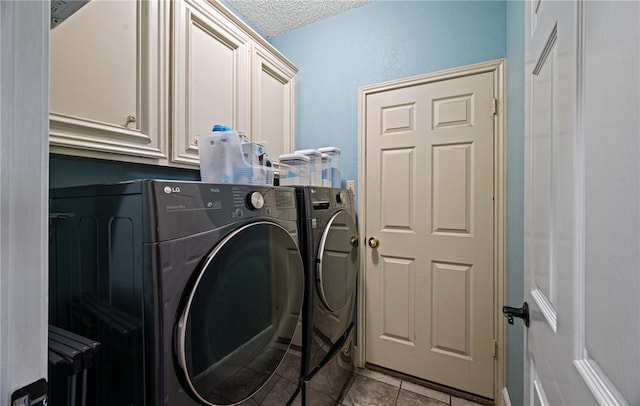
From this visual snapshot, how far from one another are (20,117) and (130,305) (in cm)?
50

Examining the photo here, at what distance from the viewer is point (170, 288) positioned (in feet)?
2.13

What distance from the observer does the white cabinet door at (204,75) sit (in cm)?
120

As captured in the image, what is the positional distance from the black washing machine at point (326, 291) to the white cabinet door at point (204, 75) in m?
0.60

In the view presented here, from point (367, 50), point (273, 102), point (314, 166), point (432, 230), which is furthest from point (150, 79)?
point (432, 230)

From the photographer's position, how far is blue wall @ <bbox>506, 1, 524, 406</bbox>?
116cm

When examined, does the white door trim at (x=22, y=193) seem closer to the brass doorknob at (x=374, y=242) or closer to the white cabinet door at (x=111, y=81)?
the white cabinet door at (x=111, y=81)

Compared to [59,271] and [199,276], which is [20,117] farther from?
[59,271]

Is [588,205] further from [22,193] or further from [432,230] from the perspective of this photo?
[432,230]

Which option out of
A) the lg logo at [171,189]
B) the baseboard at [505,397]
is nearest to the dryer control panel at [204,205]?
the lg logo at [171,189]

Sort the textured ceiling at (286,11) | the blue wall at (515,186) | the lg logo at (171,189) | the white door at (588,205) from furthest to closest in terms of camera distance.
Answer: the textured ceiling at (286,11) < the blue wall at (515,186) < the lg logo at (171,189) < the white door at (588,205)

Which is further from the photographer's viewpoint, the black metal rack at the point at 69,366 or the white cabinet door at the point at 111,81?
the white cabinet door at the point at 111,81

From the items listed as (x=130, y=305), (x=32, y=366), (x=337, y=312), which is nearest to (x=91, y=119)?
(x=130, y=305)

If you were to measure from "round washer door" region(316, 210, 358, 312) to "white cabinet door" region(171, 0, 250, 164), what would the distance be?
2.57ft

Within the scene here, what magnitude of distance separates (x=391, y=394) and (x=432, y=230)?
1.09 meters
